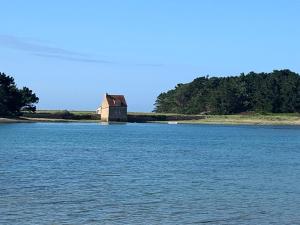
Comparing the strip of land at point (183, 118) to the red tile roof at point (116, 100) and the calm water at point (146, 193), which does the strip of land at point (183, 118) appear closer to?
the red tile roof at point (116, 100)

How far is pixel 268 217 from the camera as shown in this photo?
21875 mm

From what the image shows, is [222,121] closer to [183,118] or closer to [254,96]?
[254,96]

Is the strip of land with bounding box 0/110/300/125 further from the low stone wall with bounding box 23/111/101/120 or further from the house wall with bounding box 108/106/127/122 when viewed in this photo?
the house wall with bounding box 108/106/127/122

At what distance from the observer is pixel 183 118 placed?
181375 millimetres

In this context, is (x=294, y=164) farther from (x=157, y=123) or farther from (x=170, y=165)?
(x=157, y=123)

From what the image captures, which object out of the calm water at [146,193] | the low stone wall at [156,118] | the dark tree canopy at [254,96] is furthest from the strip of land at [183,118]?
the calm water at [146,193]

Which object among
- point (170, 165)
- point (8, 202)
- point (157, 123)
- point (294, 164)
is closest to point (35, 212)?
point (8, 202)

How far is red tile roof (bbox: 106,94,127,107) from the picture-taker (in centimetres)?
16312

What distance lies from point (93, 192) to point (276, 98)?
476 ft

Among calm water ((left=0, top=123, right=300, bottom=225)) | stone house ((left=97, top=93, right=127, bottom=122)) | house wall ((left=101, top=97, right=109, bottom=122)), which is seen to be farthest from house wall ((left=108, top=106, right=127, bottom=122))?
calm water ((left=0, top=123, right=300, bottom=225))

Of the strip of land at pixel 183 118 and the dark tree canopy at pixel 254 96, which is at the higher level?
the dark tree canopy at pixel 254 96

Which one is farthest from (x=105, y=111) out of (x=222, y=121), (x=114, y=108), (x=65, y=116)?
(x=222, y=121)

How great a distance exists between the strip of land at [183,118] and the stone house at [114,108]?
8802mm

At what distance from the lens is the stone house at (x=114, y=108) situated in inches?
6427
